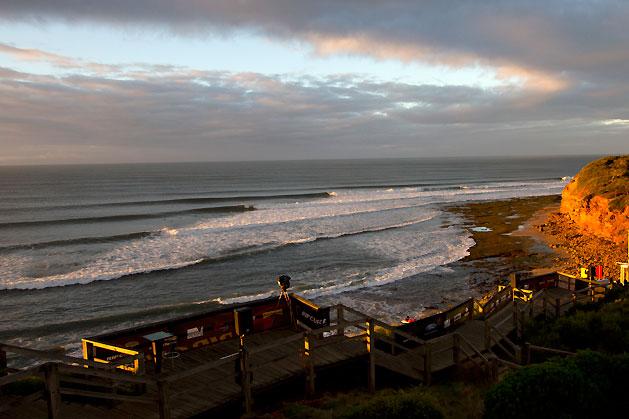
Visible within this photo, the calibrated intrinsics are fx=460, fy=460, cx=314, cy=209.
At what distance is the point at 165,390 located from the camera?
23.9 feet

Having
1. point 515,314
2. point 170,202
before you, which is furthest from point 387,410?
point 170,202

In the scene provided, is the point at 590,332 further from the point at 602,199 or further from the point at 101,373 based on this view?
the point at 602,199

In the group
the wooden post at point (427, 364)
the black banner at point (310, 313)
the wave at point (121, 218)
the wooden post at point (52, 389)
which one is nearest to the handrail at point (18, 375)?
the wooden post at point (52, 389)

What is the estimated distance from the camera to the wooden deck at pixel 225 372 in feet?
23.3

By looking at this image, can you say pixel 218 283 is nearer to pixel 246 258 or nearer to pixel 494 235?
pixel 246 258

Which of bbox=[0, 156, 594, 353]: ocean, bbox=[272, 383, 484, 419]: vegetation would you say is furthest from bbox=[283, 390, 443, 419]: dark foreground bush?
bbox=[0, 156, 594, 353]: ocean

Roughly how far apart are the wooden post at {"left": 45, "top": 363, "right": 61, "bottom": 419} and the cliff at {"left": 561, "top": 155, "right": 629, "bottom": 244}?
42339 millimetres

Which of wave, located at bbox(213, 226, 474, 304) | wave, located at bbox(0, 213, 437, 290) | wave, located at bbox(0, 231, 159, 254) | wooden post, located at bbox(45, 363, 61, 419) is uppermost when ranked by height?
wooden post, located at bbox(45, 363, 61, 419)

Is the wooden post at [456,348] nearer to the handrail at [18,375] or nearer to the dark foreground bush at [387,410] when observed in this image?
the dark foreground bush at [387,410]

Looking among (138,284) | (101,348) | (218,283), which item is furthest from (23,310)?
(101,348)

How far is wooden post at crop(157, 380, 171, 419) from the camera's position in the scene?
723cm

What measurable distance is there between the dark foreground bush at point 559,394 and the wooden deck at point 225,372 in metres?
3.28

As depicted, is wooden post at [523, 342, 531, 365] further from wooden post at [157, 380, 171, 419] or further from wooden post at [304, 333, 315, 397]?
wooden post at [157, 380, 171, 419]

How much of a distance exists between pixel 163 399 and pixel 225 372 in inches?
90.2
